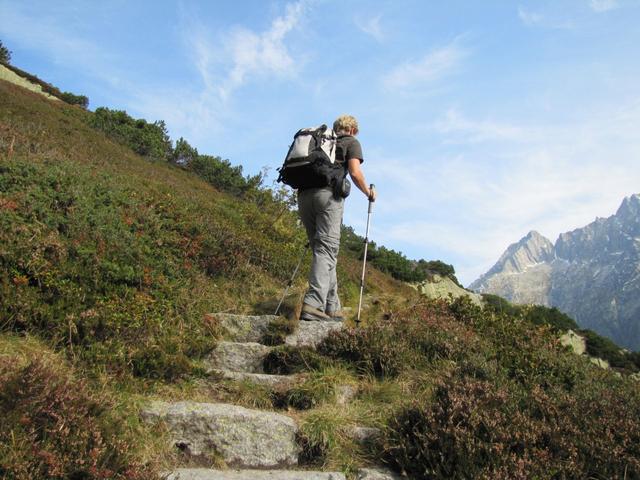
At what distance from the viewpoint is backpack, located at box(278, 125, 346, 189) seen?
6.72m

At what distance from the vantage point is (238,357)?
6.08 metres

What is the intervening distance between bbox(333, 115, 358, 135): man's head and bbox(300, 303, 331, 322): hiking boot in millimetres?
2603

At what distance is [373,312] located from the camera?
8.52 metres

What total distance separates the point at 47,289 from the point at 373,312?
197 inches

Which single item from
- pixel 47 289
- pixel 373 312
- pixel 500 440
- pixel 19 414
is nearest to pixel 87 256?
pixel 47 289

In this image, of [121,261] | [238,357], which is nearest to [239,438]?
[238,357]

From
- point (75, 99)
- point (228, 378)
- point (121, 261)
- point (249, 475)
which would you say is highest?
point (75, 99)

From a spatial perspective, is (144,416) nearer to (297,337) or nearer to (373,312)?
(297,337)

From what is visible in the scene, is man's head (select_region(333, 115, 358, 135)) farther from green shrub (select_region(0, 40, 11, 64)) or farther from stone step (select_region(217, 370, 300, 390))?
green shrub (select_region(0, 40, 11, 64))

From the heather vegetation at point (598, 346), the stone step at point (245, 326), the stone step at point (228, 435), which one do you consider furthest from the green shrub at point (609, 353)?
the stone step at point (228, 435)

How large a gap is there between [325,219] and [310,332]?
5.14 ft

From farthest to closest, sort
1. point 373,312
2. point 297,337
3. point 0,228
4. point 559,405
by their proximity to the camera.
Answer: point 373,312 → point 297,337 → point 0,228 → point 559,405

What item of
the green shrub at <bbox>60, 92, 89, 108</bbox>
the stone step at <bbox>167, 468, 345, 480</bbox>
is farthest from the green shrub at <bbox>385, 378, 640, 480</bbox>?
the green shrub at <bbox>60, 92, 89, 108</bbox>

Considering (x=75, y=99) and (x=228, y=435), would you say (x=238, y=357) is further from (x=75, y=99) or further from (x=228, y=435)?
(x=75, y=99)
